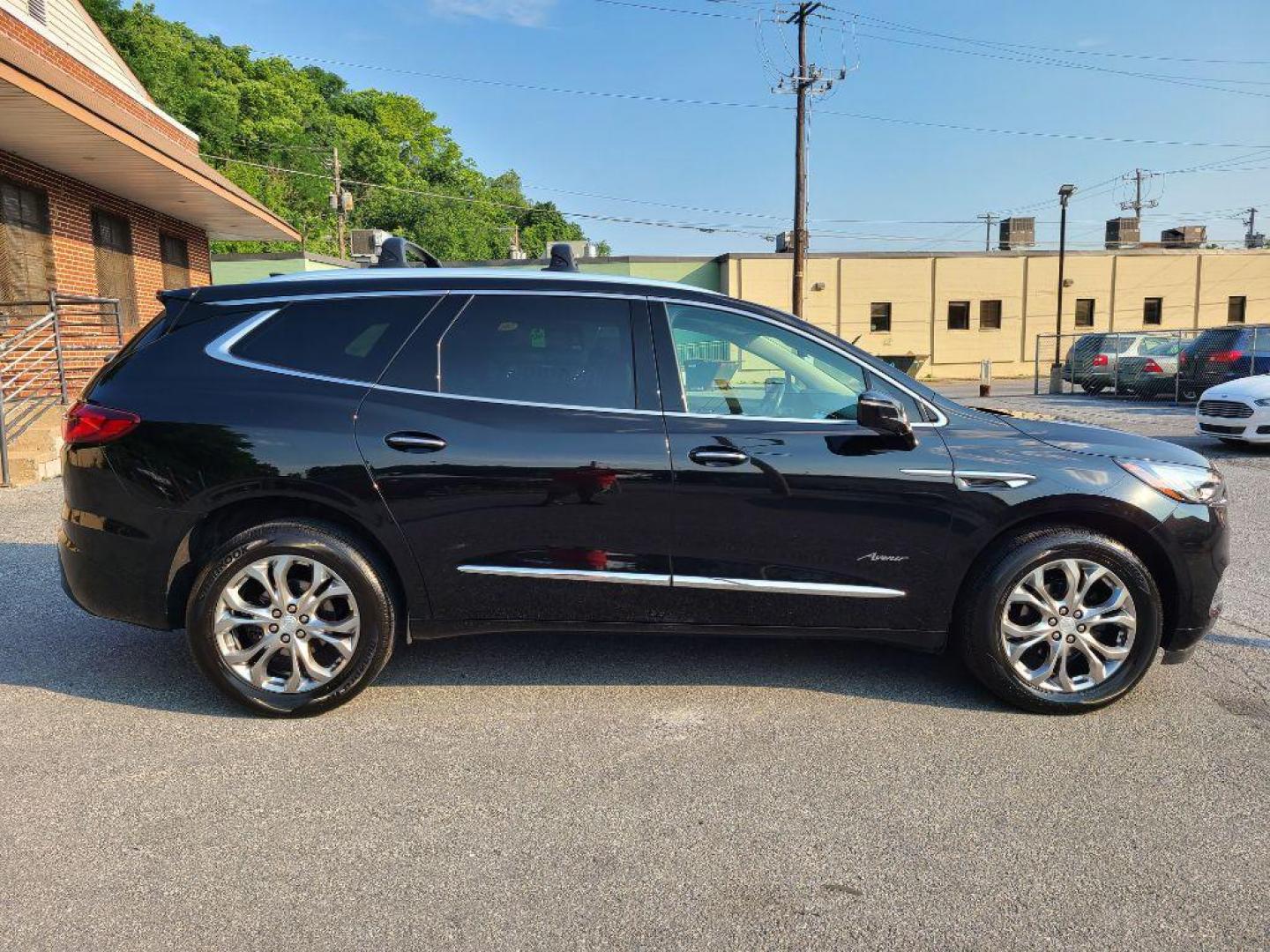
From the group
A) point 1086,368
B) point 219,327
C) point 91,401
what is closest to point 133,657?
point 91,401

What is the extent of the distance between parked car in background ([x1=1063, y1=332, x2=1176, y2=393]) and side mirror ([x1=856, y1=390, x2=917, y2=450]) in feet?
78.1

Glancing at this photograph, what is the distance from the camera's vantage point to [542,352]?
3.75 metres

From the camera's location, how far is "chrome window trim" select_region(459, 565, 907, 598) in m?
3.65

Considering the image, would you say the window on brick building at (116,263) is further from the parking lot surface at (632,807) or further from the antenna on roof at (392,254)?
the parking lot surface at (632,807)

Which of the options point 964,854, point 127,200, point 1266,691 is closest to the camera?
point 964,854

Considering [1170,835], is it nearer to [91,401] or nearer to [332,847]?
[332,847]

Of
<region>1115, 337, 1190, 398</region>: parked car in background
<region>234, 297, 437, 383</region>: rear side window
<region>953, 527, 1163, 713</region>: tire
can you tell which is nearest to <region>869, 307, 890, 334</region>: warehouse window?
<region>1115, 337, 1190, 398</region>: parked car in background

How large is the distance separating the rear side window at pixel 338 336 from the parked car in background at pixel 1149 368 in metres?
21.5

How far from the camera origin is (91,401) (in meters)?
3.67

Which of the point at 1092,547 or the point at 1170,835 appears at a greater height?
the point at 1092,547

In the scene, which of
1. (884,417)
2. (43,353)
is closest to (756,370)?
(884,417)

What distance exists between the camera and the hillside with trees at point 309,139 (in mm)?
49781

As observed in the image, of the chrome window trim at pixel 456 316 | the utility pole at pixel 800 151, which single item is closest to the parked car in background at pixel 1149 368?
the utility pole at pixel 800 151

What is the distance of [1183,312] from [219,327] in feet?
156
